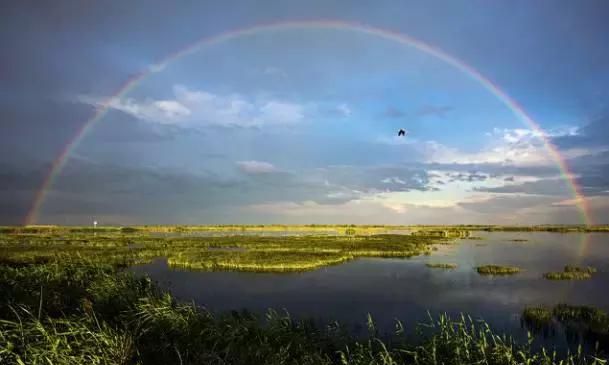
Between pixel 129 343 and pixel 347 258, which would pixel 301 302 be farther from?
pixel 347 258

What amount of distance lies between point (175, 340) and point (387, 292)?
1943cm

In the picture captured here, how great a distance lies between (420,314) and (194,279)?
18498 millimetres

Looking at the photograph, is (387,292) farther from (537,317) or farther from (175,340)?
(175,340)

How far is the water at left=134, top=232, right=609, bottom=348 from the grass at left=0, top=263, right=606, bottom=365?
15.4 feet

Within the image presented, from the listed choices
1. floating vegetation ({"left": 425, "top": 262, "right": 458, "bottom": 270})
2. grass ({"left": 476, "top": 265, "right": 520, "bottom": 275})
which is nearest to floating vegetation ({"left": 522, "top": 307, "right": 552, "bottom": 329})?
grass ({"left": 476, "top": 265, "right": 520, "bottom": 275})

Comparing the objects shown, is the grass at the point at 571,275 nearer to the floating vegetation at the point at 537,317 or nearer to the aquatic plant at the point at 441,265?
the aquatic plant at the point at 441,265

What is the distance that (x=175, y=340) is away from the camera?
11109mm

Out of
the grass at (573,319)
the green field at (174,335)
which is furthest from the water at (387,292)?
the green field at (174,335)

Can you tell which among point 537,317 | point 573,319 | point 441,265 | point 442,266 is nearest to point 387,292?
point 537,317

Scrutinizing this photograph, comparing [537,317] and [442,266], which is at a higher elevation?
[442,266]

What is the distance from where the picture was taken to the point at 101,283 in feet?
63.7

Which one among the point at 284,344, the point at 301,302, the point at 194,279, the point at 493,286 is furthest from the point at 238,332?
the point at 493,286

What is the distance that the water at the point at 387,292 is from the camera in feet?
72.9

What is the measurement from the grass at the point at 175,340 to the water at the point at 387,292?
4.70 meters
